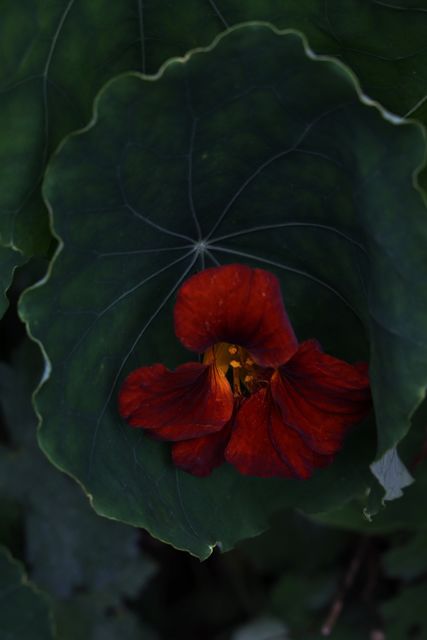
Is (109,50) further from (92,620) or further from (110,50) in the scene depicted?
(92,620)

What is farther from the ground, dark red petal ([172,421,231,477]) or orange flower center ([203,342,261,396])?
orange flower center ([203,342,261,396])

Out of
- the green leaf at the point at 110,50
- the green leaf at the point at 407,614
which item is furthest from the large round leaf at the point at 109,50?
the green leaf at the point at 407,614

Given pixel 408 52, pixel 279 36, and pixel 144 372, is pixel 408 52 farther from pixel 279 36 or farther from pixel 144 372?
pixel 144 372

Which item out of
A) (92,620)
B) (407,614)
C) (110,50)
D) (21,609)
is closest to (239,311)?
(110,50)

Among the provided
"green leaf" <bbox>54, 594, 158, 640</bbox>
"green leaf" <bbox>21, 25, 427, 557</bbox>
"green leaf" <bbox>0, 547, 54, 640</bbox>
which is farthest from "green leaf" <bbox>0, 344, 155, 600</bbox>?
"green leaf" <bbox>21, 25, 427, 557</bbox>

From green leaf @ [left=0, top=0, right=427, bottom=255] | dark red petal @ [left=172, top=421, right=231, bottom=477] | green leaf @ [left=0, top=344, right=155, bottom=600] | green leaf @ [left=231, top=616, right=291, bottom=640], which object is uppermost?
green leaf @ [left=0, top=0, right=427, bottom=255]

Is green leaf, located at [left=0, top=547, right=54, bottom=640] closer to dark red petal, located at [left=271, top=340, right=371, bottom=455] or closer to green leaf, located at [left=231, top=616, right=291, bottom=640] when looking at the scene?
green leaf, located at [left=231, top=616, right=291, bottom=640]
